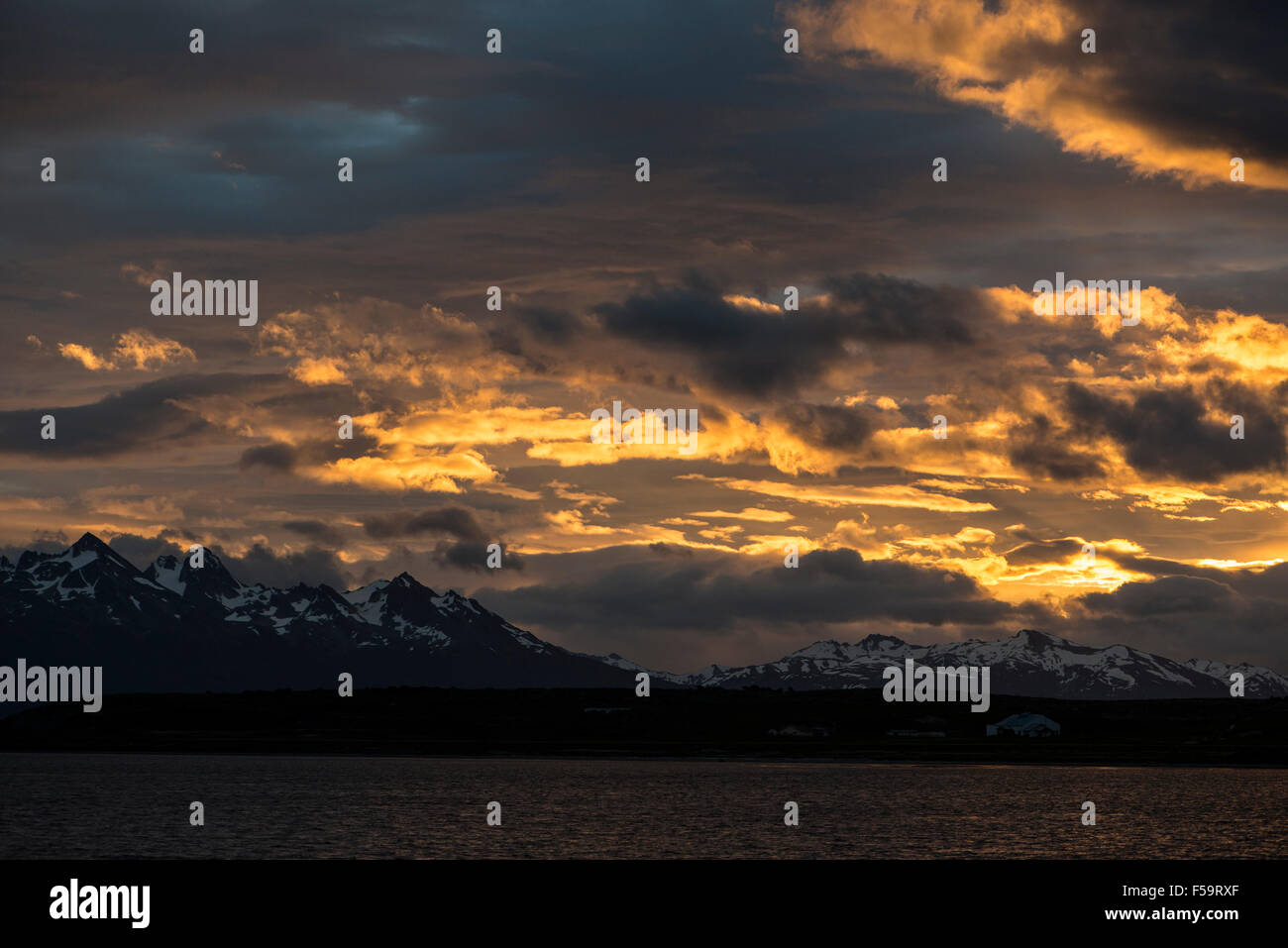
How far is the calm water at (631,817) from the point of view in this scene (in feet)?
308

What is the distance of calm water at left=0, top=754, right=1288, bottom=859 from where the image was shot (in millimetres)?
93938

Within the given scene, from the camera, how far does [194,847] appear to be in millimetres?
92438

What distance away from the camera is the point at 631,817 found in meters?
120

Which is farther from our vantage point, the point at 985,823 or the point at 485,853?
the point at 985,823
